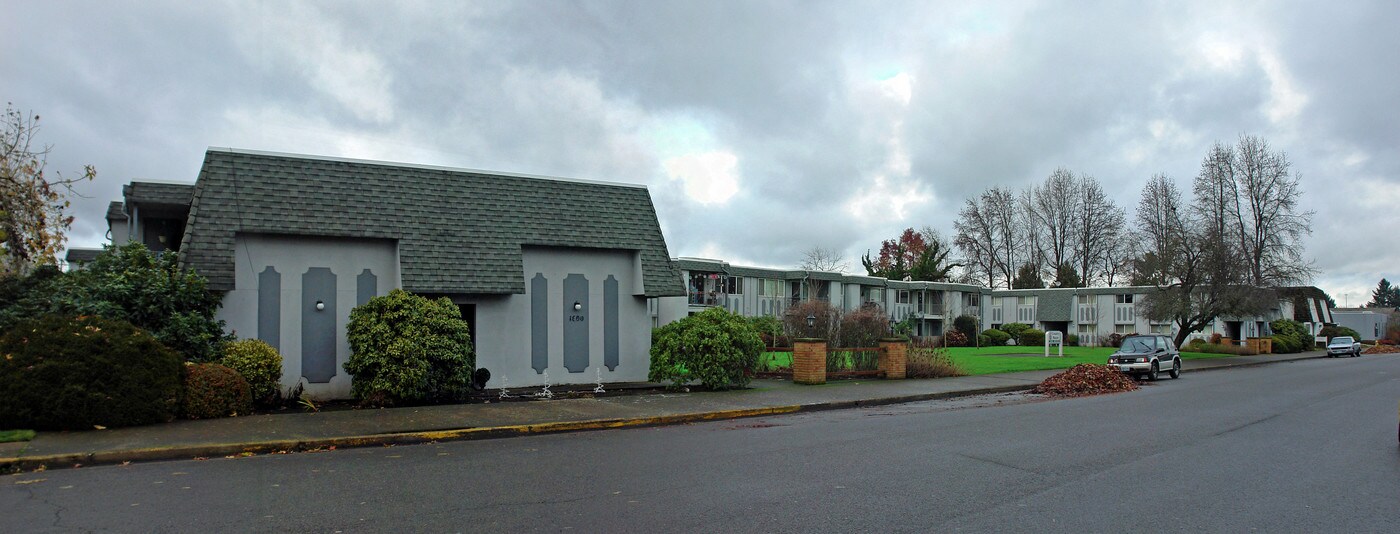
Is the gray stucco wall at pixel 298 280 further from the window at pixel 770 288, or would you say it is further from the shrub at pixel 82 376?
the window at pixel 770 288

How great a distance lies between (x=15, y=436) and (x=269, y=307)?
5461mm

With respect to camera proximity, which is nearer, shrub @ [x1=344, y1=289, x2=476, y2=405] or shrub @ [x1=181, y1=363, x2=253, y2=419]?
shrub @ [x1=181, y1=363, x2=253, y2=419]

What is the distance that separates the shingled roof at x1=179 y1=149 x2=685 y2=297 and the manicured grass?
4426 mm

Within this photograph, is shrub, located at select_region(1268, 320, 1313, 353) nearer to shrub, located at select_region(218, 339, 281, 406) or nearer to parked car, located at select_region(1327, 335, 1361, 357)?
parked car, located at select_region(1327, 335, 1361, 357)

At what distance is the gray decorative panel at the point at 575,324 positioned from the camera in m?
18.4

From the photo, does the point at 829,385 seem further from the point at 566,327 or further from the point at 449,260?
the point at 449,260

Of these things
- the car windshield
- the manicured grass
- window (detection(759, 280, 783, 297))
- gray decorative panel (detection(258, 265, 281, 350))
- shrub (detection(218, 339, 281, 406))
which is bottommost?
the manicured grass

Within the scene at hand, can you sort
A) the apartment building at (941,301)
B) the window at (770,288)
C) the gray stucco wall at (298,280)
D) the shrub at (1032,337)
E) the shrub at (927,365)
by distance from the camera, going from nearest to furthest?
the gray stucco wall at (298,280) < the shrub at (927,365) < the apartment building at (941,301) < the window at (770,288) < the shrub at (1032,337)

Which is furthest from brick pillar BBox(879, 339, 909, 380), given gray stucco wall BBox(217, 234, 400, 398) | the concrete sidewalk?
gray stucco wall BBox(217, 234, 400, 398)

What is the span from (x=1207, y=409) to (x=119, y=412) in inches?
719

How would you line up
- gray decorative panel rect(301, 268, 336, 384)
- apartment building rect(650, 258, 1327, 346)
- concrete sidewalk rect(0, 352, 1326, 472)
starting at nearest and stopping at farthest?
concrete sidewalk rect(0, 352, 1326, 472) < gray decorative panel rect(301, 268, 336, 384) < apartment building rect(650, 258, 1327, 346)

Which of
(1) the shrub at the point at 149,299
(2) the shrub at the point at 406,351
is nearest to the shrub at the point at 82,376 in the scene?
(1) the shrub at the point at 149,299

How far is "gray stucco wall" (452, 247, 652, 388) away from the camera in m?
17.5

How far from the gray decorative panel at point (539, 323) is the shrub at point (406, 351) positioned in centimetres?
270
